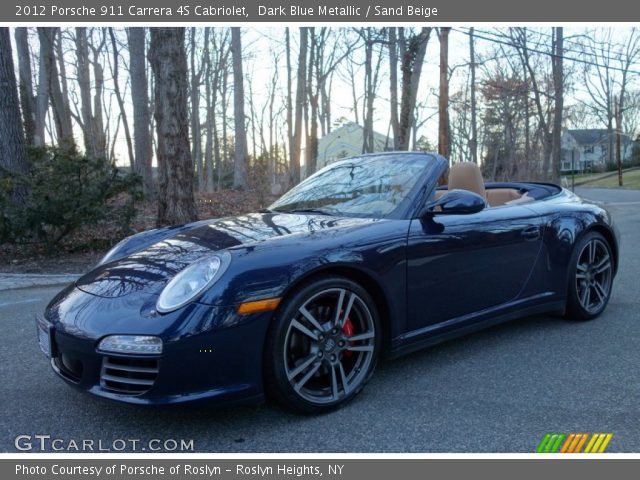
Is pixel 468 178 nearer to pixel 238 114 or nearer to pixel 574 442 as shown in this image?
pixel 574 442

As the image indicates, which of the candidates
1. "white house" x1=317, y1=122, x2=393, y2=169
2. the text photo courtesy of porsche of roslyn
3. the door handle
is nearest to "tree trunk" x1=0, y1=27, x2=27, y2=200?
the text photo courtesy of porsche of roslyn

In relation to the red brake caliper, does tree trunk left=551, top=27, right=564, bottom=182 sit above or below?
above

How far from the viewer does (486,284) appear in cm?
346

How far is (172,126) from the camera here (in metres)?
8.79

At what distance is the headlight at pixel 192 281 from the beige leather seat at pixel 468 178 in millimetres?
2478

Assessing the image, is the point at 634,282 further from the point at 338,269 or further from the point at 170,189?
the point at 170,189

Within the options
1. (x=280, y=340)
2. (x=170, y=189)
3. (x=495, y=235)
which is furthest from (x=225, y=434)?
(x=170, y=189)

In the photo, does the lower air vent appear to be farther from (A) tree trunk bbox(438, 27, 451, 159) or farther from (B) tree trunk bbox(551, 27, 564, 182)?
(B) tree trunk bbox(551, 27, 564, 182)

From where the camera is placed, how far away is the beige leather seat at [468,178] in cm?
440

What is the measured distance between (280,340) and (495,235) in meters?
1.74

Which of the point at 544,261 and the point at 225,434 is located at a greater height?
the point at 544,261

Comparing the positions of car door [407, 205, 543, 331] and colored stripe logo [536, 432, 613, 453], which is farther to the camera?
car door [407, 205, 543, 331]

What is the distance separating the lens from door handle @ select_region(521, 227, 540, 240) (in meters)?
3.74

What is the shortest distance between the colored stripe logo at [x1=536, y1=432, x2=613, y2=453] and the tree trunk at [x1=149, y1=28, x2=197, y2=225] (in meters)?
7.43
